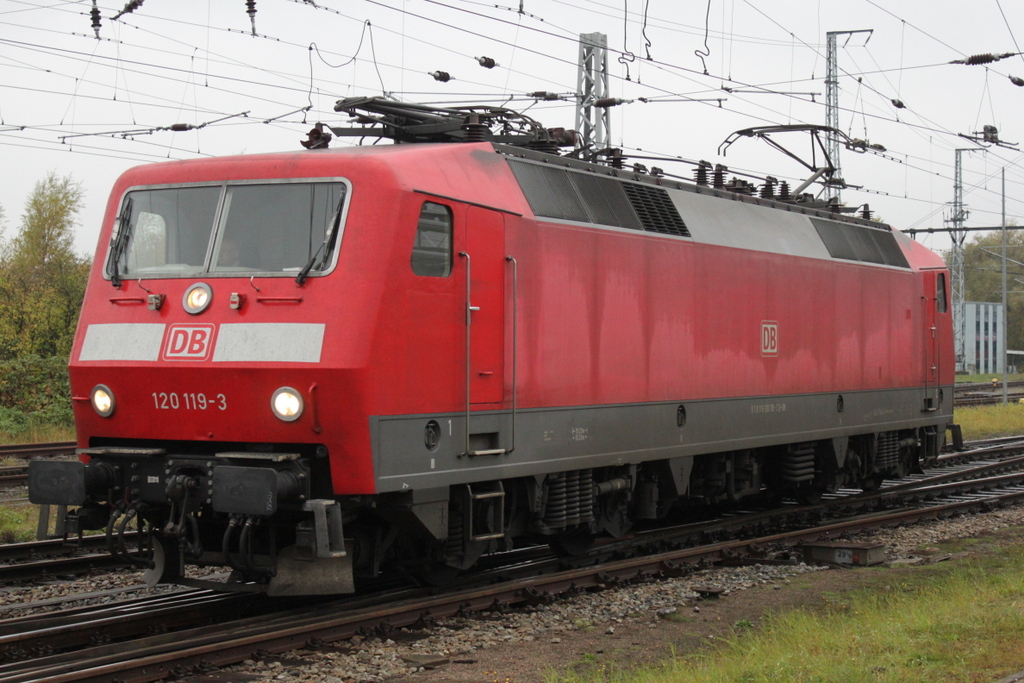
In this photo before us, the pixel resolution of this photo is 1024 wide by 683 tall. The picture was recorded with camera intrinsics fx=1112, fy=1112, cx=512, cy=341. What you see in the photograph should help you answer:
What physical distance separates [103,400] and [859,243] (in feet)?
35.1

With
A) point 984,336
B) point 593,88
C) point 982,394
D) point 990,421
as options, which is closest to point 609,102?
point 593,88

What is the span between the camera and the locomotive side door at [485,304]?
28.6ft

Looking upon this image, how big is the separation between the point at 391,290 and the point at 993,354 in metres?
94.5

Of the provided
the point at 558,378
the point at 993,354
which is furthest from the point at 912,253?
the point at 993,354

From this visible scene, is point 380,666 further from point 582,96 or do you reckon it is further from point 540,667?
point 582,96

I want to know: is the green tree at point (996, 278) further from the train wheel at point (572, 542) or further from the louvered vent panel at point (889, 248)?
the train wheel at point (572, 542)

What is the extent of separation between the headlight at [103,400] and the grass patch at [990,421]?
23.9 meters

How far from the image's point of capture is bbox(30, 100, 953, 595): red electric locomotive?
7758mm

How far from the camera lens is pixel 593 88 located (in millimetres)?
22062

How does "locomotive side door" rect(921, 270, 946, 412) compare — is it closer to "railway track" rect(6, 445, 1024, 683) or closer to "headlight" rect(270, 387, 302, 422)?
"railway track" rect(6, 445, 1024, 683)

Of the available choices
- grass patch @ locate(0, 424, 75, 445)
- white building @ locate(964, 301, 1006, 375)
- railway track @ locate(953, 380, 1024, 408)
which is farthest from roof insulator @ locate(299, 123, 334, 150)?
white building @ locate(964, 301, 1006, 375)

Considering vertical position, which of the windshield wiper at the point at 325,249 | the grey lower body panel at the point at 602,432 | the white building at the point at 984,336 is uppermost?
the white building at the point at 984,336

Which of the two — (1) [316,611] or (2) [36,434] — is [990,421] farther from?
(1) [316,611]

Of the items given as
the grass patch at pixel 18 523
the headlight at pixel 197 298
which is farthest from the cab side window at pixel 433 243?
the grass patch at pixel 18 523
